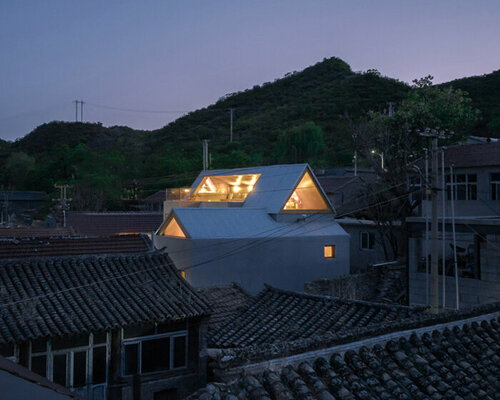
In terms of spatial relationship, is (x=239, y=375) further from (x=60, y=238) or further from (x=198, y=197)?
(x=198, y=197)

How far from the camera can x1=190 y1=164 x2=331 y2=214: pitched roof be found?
84.1 feet

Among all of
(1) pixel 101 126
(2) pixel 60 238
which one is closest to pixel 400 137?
(2) pixel 60 238

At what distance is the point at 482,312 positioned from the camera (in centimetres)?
774

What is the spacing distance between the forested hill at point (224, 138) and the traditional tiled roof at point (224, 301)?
1341 cm

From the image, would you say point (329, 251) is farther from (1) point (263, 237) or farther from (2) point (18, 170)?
(2) point (18, 170)

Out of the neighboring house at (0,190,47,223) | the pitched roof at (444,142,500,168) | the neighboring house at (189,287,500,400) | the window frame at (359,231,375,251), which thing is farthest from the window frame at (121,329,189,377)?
the neighboring house at (0,190,47,223)

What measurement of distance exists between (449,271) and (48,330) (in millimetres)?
14110

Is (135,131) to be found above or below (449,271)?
above

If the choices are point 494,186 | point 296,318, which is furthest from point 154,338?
point 494,186

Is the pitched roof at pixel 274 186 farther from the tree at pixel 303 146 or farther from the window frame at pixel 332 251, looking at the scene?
the tree at pixel 303 146

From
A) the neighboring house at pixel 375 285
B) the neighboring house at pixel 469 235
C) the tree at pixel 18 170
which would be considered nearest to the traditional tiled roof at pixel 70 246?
the neighboring house at pixel 375 285

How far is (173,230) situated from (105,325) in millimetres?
11500

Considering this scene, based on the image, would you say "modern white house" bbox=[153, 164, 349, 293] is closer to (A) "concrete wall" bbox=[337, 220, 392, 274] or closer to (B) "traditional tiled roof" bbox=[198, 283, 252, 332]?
(A) "concrete wall" bbox=[337, 220, 392, 274]

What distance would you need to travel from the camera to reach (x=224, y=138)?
81938 mm
